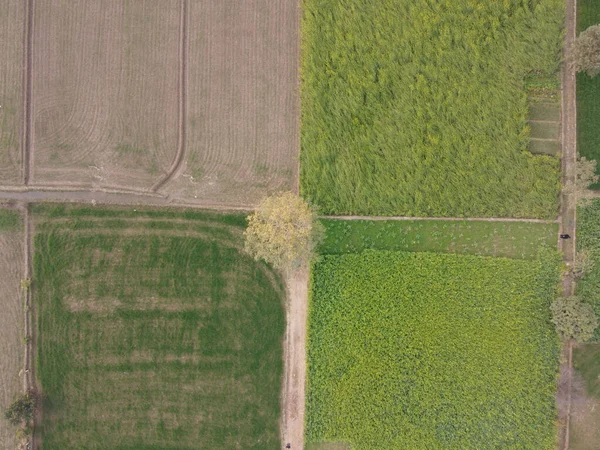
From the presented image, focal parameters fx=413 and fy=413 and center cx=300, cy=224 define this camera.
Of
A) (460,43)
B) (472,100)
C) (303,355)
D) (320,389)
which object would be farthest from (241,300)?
(460,43)

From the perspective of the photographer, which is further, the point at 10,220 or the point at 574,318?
the point at 10,220

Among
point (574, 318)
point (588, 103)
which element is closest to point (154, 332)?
point (574, 318)

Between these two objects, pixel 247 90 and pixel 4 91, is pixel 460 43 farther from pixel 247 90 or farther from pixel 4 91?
pixel 4 91

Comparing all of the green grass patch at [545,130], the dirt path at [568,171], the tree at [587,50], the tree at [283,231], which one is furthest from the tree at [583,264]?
the tree at [283,231]

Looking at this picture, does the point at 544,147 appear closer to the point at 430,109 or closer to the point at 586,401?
the point at 430,109

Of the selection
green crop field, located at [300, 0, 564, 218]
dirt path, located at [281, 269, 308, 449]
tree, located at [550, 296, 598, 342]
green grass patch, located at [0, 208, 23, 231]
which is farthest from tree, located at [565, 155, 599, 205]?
green grass patch, located at [0, 208, 23, 231]

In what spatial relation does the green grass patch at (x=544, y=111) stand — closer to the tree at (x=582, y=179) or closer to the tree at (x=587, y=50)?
the tree at (x=587, y=50)
